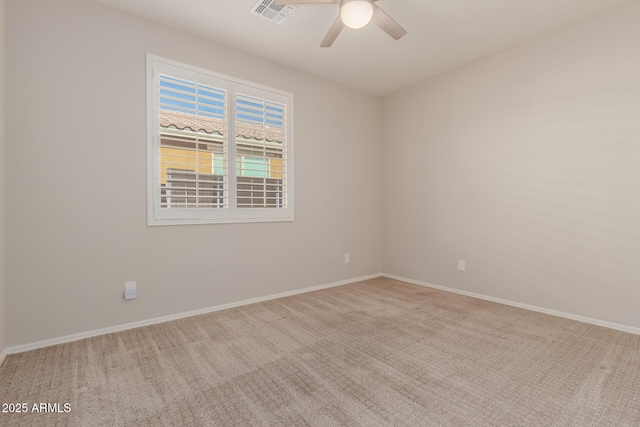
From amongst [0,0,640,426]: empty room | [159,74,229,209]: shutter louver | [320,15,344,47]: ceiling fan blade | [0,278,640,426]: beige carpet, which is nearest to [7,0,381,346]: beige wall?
[0,0,640,426]: empty room

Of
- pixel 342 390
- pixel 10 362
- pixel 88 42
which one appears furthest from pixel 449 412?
pixel 88 42

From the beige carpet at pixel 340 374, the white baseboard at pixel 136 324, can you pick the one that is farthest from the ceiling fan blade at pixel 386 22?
the white baseboard at pixel 136 324

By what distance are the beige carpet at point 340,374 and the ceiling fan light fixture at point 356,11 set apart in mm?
2316

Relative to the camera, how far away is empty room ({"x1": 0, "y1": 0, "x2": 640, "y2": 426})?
5.72ft

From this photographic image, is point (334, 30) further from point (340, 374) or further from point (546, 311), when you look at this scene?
point (546, 311)

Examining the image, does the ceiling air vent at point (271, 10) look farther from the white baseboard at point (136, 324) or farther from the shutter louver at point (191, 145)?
the white baseboard at point (136, 324)

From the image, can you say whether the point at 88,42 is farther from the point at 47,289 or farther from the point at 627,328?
the point at 627,328

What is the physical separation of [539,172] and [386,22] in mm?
2066

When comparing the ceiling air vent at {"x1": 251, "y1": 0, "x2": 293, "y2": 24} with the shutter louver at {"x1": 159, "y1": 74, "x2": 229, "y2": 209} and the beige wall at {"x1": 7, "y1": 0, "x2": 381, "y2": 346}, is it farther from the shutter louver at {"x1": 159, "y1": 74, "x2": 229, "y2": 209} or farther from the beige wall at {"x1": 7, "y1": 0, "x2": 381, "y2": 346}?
the shutter louver at {"x1": 159, "y1": 74, "x2": 229, "y2": 209}

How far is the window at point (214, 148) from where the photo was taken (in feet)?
9.04

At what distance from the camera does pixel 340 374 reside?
6.11 ft

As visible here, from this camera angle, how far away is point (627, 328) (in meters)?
2.52

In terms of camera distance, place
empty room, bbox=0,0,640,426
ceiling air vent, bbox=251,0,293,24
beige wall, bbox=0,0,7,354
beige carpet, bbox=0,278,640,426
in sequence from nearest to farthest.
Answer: beige carpet, bbox=0,278,640,426 < empty room, bbox=0,0,640,426 < beige wall, bbox=0,0,7,354 < ceiling air vent, bbox=251,0,293,24

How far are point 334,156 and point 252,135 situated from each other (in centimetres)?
119
